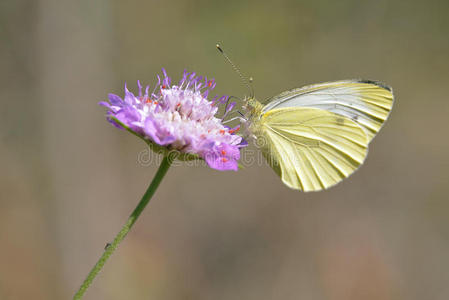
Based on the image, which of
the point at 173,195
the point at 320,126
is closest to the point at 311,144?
the point at 320,126

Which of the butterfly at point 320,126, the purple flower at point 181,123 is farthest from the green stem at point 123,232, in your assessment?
the butterfly at point 320,126

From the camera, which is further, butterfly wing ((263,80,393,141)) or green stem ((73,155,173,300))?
butterfly wing ((263,80,393,141))

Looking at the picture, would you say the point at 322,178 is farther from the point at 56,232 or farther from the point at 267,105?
the point at 56,232

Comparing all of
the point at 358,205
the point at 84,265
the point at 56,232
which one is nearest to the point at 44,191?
the point at 56,232

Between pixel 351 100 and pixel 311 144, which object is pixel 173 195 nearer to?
pixel 311 144

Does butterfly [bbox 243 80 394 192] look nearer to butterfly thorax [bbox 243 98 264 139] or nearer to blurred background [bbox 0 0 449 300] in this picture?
butterfly thorax [bbox 243 98 264 139]

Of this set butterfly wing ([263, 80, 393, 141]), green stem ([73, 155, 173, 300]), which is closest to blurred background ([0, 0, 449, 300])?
butterfly wing ([263, 80, 393, 141])
